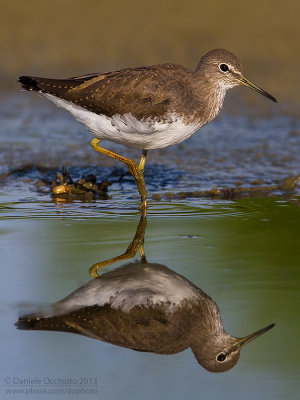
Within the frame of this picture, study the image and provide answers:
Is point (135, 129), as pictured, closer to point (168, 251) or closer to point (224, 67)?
point (224, 67)

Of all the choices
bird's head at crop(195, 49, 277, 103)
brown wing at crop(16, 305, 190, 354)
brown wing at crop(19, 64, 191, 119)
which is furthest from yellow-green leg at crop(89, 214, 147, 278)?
bird's head at crop(195, 49, 277, 103)

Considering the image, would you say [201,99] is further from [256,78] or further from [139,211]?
[256,78]

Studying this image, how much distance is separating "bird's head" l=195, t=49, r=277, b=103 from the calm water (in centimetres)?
122

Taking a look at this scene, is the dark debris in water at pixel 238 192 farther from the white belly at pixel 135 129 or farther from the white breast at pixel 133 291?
the white breast at pixel 133 291

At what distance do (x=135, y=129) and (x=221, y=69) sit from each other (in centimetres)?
118

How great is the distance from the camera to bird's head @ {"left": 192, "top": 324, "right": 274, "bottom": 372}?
434 cm

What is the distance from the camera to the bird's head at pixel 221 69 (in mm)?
7852

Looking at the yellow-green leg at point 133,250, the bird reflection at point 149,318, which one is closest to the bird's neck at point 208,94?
the yellow-green leg at point 133,250

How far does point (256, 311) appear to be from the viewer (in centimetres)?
498

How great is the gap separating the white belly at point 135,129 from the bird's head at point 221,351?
305 centimetres

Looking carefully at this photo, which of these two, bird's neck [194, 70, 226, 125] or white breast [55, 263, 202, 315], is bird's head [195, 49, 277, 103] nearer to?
bird's neck [194, 70, 226, 125]

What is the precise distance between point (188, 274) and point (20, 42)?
10.1 meters

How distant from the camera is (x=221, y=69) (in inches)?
311

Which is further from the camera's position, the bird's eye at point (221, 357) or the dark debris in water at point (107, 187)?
the dark debris in water at point (107, 187)
